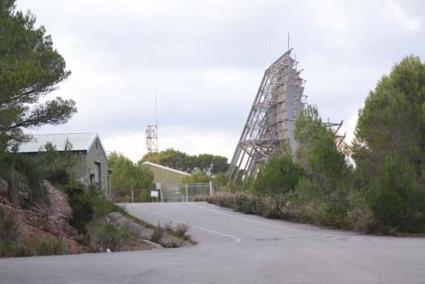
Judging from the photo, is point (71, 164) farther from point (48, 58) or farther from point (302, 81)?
point (302, 81)

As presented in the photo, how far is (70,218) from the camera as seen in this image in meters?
23.4

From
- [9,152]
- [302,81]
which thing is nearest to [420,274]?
[9,152]

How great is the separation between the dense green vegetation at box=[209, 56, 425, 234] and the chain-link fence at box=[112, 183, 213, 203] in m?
10.9

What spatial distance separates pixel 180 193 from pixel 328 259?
4012 cm

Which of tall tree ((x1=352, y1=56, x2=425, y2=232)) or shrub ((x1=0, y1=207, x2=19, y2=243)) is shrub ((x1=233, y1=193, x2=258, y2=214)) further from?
shrub ((x1=0, y1=207, x2=19, y2=243))

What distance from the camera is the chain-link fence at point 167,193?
176 ft

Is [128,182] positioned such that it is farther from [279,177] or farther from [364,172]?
[364,172]

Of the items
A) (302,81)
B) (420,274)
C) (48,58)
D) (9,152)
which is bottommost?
(420,274)

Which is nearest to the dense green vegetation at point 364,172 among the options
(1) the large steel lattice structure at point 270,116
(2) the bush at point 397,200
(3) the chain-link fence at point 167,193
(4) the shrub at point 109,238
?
(2) the bush at point 397,200

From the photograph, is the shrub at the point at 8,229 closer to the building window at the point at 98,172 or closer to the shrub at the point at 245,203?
the shrub at the point at 245,203

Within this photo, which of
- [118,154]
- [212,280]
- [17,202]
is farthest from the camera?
[118,154]

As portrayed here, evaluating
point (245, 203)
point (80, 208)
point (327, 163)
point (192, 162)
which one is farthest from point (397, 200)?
point (192, 162)

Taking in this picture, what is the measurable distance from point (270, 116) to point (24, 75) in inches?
2366

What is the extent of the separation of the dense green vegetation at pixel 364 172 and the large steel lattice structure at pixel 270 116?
29.1m
